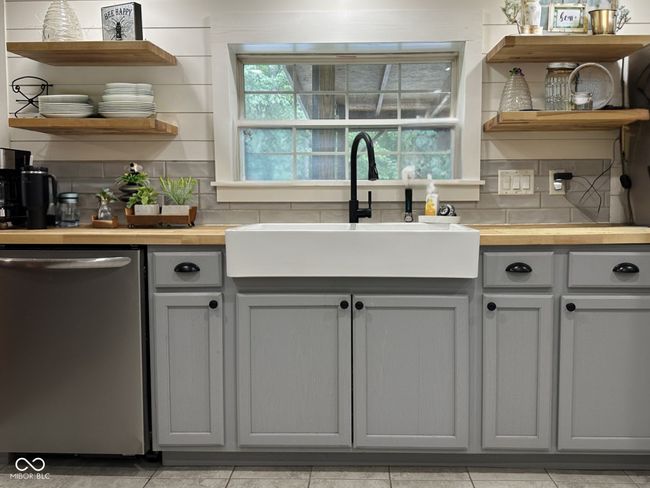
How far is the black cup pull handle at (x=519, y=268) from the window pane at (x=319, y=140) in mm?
1081

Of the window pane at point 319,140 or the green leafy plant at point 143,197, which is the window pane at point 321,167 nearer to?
the window pane at point 319,140

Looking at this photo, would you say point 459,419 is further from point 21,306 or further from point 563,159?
point 21,306

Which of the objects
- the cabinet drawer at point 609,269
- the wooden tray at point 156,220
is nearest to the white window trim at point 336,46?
the wooden tray at point 156,220

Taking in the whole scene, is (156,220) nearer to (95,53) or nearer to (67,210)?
(67,210)

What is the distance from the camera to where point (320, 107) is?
9.08 ft

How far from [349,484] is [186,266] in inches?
39.9

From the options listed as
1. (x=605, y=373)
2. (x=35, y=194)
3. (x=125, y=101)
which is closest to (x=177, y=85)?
(x=125, y=101)

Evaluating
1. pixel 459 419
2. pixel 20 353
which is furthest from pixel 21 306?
pixel 459 419

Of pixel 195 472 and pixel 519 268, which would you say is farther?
pixel 195 472

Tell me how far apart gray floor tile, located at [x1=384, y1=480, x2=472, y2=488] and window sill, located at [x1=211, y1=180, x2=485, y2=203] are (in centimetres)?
124

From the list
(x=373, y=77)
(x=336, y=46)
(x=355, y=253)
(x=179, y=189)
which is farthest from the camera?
(x=373, y=77)

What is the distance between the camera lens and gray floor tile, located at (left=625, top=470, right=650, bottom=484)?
209 centimetres

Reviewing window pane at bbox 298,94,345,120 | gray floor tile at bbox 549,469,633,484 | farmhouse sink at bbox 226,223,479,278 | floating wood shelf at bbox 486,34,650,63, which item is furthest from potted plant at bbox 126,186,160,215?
gray floor tile at bbox 549,469,633,484

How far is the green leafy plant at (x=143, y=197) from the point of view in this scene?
2428 millimetres
